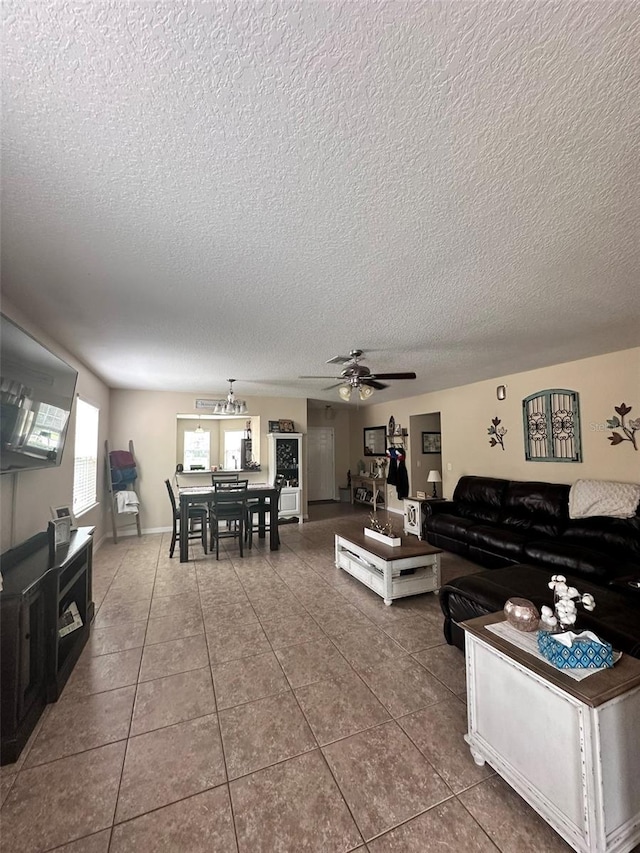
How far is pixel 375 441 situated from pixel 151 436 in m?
4.96

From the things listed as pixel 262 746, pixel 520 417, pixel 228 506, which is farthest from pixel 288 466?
pixel 262 746

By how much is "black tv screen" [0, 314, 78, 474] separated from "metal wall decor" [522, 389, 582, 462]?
541 centimetres

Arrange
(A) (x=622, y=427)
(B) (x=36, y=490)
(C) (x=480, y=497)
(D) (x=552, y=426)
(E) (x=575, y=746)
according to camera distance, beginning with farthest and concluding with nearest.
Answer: (C) (x=480, y=497), (D) (x=552, y=426), (A) (x=622, y=427), (B) (x=36, y=490), (E) (x=575, y=746)


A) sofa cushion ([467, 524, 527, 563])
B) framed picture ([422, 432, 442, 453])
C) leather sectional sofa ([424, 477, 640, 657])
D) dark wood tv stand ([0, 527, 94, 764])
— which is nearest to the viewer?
dark wood tv stand ([0, 527, 94, 764])

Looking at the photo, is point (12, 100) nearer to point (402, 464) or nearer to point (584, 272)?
point (584, 272)

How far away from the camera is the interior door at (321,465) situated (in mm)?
8812

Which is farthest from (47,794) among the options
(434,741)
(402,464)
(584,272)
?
(402,464)

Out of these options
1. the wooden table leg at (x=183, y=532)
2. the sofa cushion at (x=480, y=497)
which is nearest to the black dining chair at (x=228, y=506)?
the wooden table leg at (x=183, y=532)

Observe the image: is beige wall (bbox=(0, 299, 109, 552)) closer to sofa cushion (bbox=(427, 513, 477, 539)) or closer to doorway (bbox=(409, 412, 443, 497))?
sofa cushion (bbox=(427, 513, 477, 539))

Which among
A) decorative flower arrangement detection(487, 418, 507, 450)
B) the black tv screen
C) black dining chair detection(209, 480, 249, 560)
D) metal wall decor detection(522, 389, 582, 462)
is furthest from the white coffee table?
the black tv screen

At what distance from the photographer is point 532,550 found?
11.5 ft

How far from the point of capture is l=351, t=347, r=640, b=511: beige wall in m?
3.81

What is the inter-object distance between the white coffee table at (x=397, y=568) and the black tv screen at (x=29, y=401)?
113 inches

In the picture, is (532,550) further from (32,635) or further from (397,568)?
(32,635)
